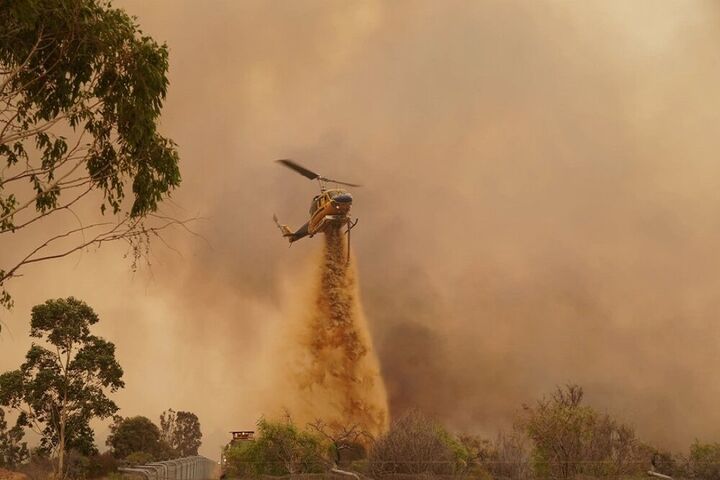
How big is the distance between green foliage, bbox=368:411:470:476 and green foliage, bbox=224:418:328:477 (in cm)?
1205

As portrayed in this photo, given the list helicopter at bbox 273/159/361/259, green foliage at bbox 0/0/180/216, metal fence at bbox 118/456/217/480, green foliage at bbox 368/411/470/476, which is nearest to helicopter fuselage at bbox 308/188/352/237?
helicopter at bbox 273/159/361/259

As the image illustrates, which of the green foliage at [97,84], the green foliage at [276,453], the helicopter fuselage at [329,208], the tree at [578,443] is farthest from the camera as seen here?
the helicopter fuselage at [329,208]

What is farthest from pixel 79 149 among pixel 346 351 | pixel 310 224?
pixel 346 351

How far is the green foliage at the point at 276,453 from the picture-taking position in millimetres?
54281

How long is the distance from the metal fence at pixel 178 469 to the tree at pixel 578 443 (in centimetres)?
1738

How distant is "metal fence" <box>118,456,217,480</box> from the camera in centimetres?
2084

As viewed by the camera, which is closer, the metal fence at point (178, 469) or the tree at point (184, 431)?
the metal fence at point (178, 469)

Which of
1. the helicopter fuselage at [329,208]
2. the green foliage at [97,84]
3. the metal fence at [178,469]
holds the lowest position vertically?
the metal fence at [178,469]

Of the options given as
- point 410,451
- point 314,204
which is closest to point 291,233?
point 314,204

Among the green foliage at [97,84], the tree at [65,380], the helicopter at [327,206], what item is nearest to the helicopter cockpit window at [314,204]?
the helicopter at [327,206]

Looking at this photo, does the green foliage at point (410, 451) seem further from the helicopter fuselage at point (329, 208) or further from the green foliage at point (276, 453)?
the helicopter fuselage at point (329, 208)

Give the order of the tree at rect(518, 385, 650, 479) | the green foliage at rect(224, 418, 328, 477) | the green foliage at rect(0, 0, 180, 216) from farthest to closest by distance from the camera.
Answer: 1. the green foliage at rect(224, 418, 328, 477)
2. the tree at rect(518, 385, 650, 479)
3. the green foliage at rect(0, 0, 180, 216)

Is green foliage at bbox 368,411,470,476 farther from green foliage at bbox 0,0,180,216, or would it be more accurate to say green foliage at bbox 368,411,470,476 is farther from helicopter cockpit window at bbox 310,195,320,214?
helicopter cockpit window at bbox 310,195,320,214

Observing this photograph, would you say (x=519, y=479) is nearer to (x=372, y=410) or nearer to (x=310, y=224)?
(x=310, y=224)
